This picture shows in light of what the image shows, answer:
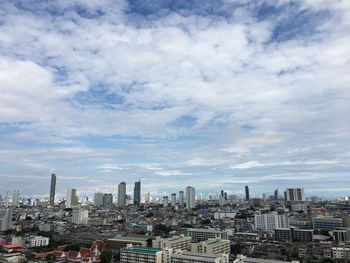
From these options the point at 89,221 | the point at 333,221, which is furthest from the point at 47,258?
the point at 333,221

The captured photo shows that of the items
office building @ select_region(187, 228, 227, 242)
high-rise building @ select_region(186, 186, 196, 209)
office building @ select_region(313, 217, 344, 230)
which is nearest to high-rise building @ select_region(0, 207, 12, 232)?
office building @ select_region(187, 228, 227, 242)

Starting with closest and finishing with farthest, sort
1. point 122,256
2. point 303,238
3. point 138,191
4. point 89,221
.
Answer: point 122,256
point 303,238
point 89,221
point 138,191

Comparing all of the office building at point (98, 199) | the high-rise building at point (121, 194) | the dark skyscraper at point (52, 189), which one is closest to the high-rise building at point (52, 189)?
the dark skyscraper at point (52, 189)

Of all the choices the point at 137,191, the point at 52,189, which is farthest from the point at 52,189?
the point at 137,191

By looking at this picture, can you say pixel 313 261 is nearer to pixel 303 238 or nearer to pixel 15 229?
pixel 303 238

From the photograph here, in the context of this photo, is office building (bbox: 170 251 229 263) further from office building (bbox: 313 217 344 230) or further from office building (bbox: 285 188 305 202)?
office building (bbox: 285 188 305 202)

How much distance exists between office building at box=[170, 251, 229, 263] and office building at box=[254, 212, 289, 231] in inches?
791

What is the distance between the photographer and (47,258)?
56.6 feet

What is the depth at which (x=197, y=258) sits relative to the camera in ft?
42.9

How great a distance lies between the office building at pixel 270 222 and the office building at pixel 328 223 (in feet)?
10.1

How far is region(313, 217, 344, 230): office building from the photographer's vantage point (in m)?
30.8

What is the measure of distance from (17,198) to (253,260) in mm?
76870

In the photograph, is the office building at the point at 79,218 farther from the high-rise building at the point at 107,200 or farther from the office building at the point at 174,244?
the high-rise building at the point at 107,200

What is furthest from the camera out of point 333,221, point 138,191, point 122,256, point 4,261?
point 138,191
